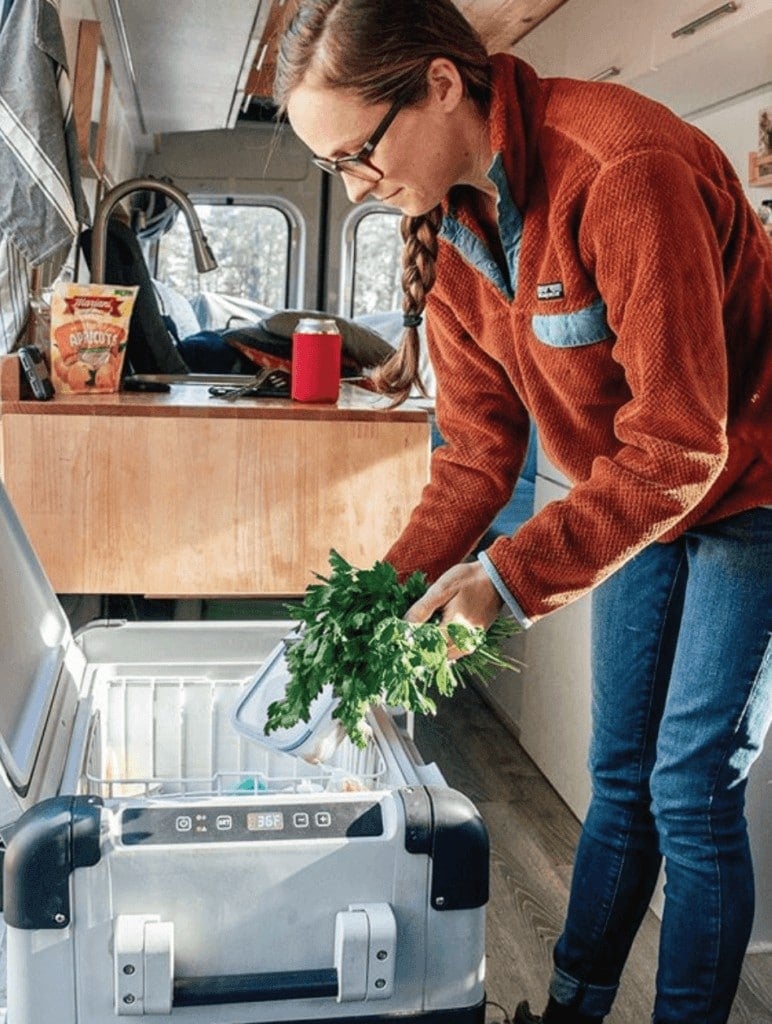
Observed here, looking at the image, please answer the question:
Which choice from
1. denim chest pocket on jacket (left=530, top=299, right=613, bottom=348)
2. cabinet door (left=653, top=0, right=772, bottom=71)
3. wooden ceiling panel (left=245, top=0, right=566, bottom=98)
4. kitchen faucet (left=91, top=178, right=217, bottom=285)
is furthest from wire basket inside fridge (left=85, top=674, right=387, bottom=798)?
wooden ceiling panel (left=245, top=0, right=566, bottom=98)

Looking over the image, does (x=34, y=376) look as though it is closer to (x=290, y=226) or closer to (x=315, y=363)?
(x=315, y=363)

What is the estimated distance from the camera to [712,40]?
2703mm

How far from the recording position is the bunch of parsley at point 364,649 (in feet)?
3.66

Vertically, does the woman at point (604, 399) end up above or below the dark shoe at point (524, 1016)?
above

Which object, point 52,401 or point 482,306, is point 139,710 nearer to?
point 482,306

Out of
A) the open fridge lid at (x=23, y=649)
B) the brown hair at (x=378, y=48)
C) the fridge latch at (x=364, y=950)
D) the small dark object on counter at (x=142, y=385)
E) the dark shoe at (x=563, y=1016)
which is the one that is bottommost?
the dark shoe at (x=563, y=1016)

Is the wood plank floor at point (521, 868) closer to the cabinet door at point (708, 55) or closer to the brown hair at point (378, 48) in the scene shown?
the brown hair at point (378, 48)

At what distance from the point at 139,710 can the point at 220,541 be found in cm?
73

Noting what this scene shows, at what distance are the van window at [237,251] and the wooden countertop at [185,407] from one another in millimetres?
3722

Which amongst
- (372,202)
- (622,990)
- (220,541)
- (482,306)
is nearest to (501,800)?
(622,990)

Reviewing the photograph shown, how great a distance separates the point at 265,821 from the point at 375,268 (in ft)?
17.2

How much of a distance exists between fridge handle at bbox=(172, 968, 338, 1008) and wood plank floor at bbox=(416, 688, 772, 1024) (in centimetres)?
95

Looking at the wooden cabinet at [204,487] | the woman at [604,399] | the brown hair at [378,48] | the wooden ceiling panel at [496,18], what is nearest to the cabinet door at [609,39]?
the wooden ceiling panel at [496,18]

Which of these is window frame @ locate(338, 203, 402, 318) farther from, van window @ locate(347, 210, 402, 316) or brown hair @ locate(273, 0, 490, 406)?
brown hair @ locate(273, 0, 490, 406)
